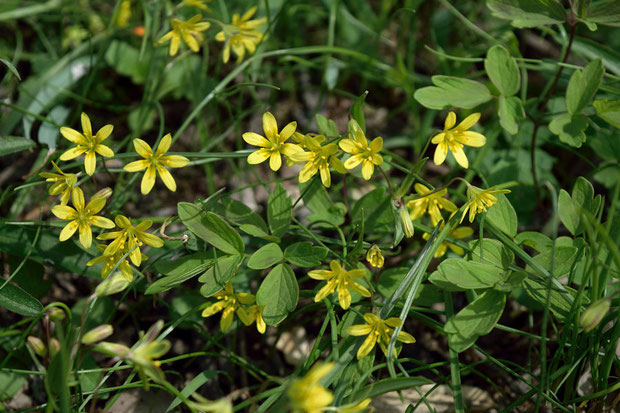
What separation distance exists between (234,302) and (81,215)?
0.65 meters

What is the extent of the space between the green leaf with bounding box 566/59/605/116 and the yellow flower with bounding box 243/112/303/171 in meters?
1.08

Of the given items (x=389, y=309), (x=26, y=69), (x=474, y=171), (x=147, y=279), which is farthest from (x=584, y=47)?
(x=26, y=69)

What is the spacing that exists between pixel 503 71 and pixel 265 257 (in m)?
1.21

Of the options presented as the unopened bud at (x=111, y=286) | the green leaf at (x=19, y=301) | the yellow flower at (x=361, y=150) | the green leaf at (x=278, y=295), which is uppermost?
the yellow flower at (x=361, y=150)

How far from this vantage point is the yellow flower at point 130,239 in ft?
5.75

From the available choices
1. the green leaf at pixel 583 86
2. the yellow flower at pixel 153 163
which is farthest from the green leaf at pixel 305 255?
the green leaf at pixel 583 86

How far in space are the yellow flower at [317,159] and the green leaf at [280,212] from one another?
0.14m

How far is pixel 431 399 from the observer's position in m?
2.13

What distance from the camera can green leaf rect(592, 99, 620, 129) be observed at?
189 cm

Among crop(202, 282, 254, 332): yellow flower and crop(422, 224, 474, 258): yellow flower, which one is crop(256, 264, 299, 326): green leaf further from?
crop(422, 224, 474, 258): yellow flower

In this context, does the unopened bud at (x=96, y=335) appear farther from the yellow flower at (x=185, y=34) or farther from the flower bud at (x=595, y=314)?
the flower bud at (x=595, y=314)

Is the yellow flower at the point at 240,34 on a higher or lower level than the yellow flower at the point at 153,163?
higher

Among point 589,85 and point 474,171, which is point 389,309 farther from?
point 589,85

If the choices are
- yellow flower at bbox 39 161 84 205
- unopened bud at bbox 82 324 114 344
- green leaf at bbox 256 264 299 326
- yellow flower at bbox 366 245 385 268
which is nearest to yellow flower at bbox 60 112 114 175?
yellow flower at bbox 39 161 84 205
